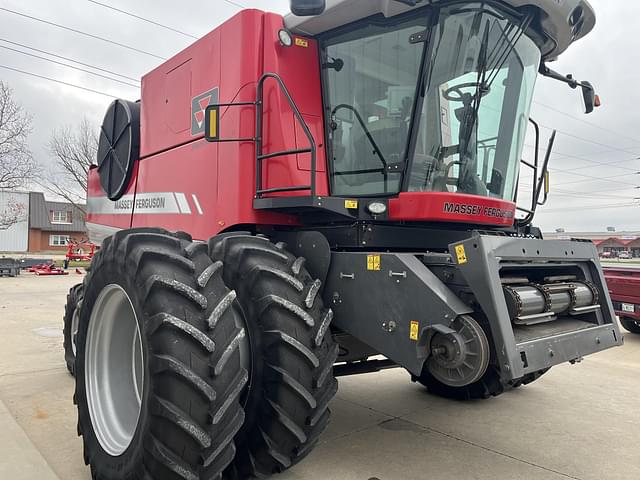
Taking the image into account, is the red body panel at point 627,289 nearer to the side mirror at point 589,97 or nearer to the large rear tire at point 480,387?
the large rear tire at point 480,387

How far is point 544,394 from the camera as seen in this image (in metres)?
5.12

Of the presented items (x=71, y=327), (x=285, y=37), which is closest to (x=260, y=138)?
(x=285, y=37)

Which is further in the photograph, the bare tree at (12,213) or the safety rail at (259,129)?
the bare tree at (12,213)

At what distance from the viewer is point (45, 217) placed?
46844 mm

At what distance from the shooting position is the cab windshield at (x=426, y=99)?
3.23m

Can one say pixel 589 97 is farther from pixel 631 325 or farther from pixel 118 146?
pixel 631 325

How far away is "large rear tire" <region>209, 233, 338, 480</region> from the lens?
270 cm

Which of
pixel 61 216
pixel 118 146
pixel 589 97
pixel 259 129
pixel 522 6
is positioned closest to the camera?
pixel 522 6

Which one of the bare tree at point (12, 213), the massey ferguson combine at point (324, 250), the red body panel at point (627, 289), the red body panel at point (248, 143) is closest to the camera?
the massey ferguson combine at point (324, 250)

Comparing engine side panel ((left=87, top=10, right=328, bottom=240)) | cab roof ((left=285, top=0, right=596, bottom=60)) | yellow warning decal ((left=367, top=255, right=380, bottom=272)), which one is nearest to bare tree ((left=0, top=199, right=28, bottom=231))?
engine side panel ((left=87, top=10, right=328, bottom=240))

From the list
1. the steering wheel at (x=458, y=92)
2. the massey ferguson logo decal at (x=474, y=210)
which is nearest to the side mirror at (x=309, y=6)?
the steering wheel at (x=458, y=92)

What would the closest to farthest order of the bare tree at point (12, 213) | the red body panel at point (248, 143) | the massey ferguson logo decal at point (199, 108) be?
the red body panel at point (248, 143) < the massey ferguson logo decal at point (199, 108) < the bare tree at point (12, 213)

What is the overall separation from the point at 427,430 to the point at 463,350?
1.68 meters

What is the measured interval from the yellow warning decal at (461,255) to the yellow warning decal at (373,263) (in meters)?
0.46
